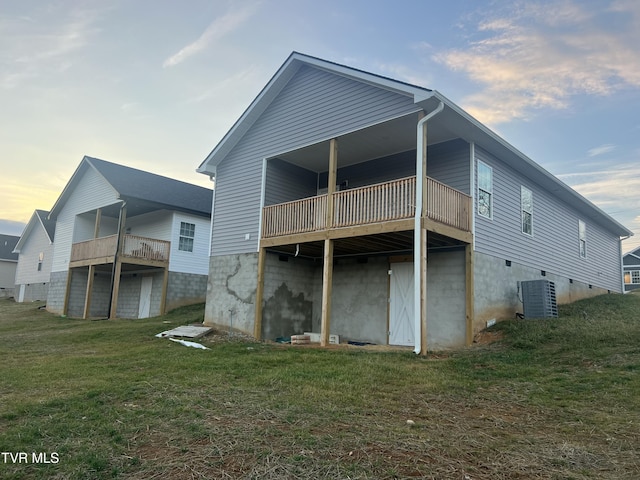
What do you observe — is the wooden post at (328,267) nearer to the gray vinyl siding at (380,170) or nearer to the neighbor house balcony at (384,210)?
the neighbor house balcony at (384,210)

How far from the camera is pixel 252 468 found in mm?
3777

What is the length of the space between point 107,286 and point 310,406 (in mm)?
22450

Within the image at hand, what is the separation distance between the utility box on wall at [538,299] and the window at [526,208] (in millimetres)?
2201

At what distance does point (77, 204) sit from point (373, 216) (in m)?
20.2

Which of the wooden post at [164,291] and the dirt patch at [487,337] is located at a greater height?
the wooden post at [164,291]

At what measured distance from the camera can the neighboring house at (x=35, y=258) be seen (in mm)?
32531

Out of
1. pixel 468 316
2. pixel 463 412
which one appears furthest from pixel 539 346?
pixel 463 412

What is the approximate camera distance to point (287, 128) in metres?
14.0

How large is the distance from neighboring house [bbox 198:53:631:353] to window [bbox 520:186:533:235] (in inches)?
3.1

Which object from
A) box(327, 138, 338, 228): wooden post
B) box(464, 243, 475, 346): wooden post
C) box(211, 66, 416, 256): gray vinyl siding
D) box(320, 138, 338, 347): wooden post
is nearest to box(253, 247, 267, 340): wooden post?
box(211, 66, 416, 256): gray vinyl siding

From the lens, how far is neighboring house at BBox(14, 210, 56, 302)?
32531 millimetres

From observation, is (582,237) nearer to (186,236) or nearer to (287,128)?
(287,128)

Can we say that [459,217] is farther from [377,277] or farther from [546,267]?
[546,267]

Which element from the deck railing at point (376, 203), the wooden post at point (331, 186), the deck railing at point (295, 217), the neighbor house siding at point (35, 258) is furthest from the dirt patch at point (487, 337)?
the neighbor house siding at point (35, 258)
